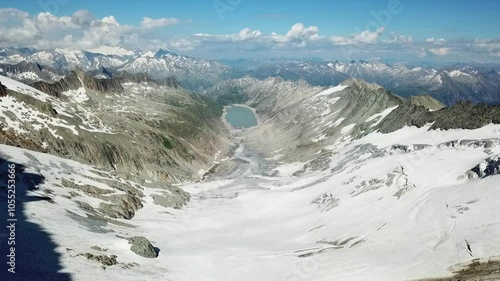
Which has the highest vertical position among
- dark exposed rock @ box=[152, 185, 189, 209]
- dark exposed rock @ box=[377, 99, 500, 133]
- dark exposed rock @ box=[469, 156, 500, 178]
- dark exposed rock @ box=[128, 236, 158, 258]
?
dark exposed rock @ box=[377, 99, 500, 133]

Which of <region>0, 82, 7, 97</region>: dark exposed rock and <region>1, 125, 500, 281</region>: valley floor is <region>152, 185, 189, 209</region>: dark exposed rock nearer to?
<region>1, 125, 500, 281</region>: valley floor

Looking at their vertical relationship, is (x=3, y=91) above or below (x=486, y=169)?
above

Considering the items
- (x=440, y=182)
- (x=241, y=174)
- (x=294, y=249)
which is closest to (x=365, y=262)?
(x=294, y=249)

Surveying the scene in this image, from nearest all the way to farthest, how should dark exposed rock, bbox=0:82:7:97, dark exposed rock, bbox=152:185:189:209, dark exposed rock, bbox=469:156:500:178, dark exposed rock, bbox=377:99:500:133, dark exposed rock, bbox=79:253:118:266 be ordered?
dark exposed rock, bbox=79:253:118:266, dark exposed rock, bbox=469:156:500:178, dark exposed rock, bbox=152:185:189:209, dark exposed rock, bbox=377:99:500:133, dark exposed rock, bbox=0:82:7:97

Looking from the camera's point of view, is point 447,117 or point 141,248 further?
point 447,117

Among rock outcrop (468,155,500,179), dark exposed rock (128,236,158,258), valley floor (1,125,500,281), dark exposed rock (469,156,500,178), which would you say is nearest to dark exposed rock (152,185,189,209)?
valley floor (1,125,500,281)

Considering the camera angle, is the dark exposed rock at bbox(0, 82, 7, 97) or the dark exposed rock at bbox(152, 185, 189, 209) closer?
the dark exposed rock at bbox(152, 185, 189, 209)

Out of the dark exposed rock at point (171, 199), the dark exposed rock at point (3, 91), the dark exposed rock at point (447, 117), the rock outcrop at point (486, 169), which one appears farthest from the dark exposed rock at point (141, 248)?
the dark exposed rock at point (447, 117)

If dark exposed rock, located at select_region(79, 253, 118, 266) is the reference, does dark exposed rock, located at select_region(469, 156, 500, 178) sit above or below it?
above

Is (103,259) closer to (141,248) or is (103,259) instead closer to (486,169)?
(141,248)

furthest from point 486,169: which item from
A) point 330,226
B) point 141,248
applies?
point 141,248
